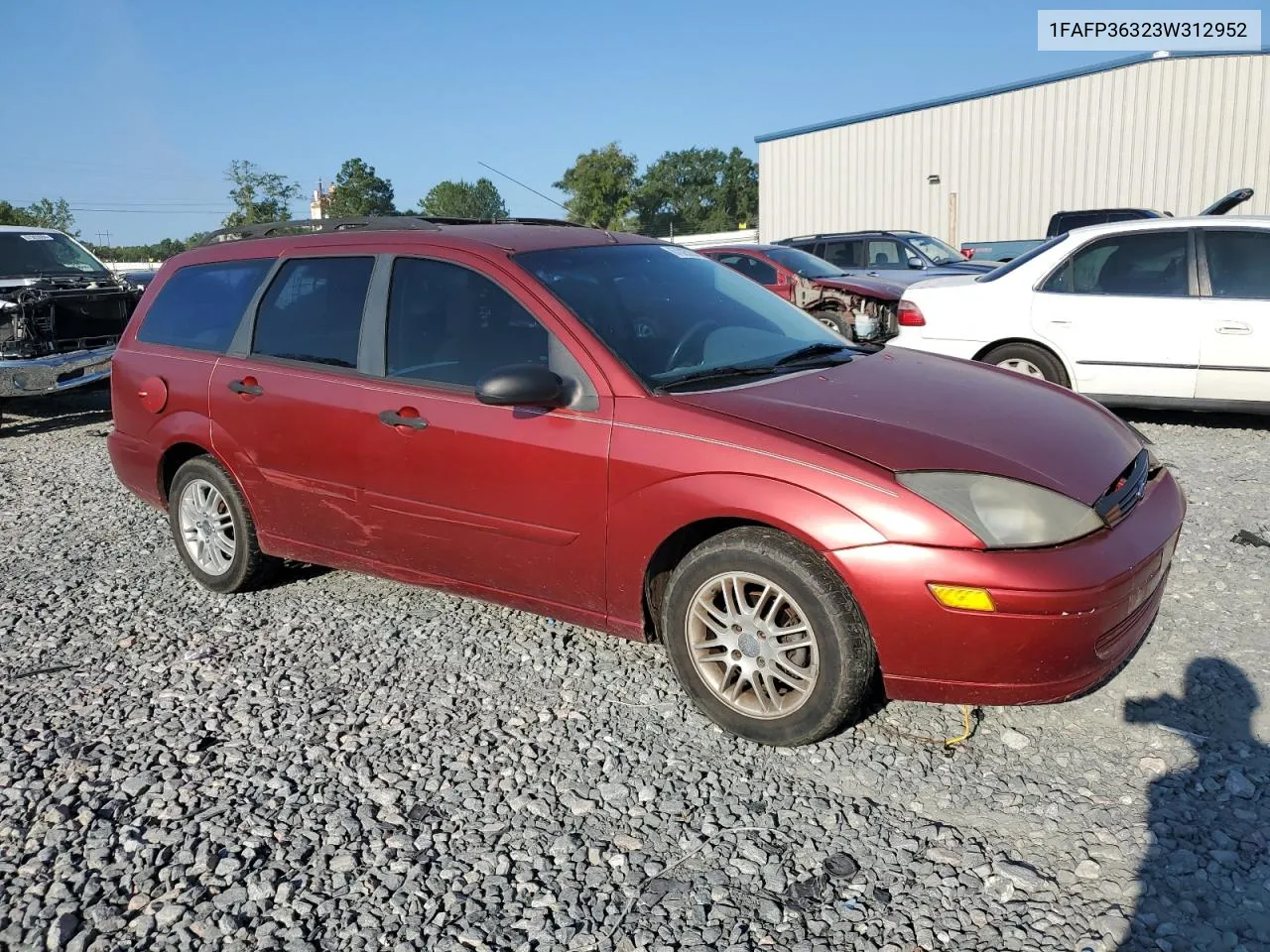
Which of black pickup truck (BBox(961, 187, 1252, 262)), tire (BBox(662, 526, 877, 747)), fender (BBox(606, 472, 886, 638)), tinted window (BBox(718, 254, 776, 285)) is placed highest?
black pickup truck (BBox(961, 187, 1252, 262))

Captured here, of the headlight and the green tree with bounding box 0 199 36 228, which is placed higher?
the green tree with bounding box 0 199 36 228

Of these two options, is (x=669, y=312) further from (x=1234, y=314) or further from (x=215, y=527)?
(x=1234, y=314)

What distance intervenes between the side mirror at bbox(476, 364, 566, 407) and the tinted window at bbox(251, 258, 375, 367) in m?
1.01

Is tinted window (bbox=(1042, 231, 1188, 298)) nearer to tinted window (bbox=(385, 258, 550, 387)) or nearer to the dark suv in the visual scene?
tinted window (bbox=(385, 258, 550, 387))

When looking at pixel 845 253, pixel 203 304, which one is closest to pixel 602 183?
pixel 845 253

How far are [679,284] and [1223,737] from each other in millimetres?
2528

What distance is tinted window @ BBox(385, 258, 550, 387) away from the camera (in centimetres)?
380

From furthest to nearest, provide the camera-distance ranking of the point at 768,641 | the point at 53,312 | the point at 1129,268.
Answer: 1. the point at 53,312
2. the point at 1129,268
3. the point at 768,641

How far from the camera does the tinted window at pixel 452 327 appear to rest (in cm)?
380

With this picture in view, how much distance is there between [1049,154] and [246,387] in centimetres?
2668

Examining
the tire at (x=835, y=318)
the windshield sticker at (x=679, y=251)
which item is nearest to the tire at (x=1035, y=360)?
the tire at (x=835, y=318)

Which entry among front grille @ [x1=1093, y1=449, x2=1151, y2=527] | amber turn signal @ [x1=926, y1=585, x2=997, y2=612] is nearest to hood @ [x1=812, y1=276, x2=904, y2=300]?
front grille @ [x1=1093, y1=449, x2=1151, y2=527]

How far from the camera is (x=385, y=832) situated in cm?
292

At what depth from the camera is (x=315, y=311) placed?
4492 mm
